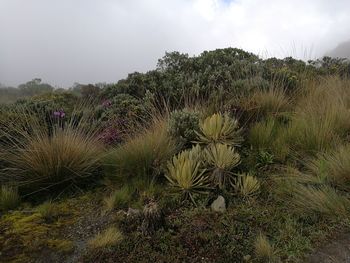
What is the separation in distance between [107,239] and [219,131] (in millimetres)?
1883

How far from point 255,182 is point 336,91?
10.1ft

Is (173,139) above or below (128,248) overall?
above

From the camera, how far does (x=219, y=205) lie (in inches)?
138

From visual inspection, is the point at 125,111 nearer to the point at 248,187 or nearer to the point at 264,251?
the point at 248,187

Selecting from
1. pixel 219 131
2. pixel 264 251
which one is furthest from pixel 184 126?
pixel 264 251

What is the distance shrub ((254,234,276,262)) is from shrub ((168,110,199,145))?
6.35ft

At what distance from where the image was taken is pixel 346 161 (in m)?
3.59

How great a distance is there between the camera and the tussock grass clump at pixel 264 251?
9.10ft

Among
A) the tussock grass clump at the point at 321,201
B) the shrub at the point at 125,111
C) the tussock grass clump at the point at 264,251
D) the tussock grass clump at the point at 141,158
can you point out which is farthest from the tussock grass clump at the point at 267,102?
the tussock grass clump at the point at 264,251

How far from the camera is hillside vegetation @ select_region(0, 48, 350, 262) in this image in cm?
298

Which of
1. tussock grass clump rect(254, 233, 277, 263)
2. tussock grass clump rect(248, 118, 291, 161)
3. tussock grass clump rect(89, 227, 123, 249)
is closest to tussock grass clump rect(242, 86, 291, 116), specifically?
tussock grass clump rect(248, 118, 291, 161)

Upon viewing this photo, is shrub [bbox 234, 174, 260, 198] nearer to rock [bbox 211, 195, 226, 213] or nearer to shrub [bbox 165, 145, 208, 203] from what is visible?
rock [bbox 211, 195, 226, 213]

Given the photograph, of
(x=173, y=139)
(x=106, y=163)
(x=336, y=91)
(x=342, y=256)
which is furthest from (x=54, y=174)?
(x=336, y=91)

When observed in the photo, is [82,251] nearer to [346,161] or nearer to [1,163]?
[1,163]
